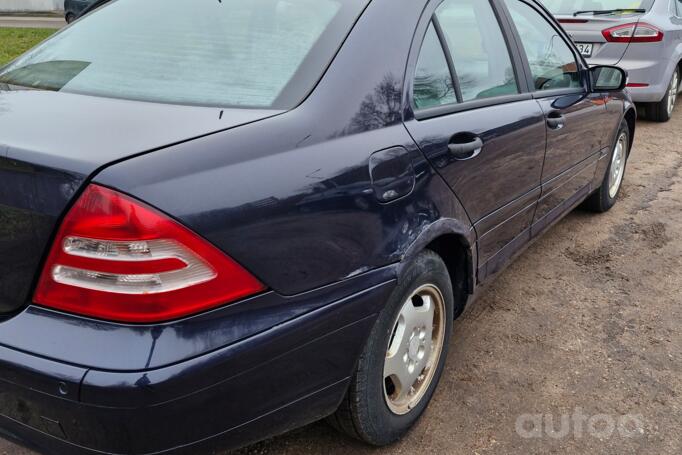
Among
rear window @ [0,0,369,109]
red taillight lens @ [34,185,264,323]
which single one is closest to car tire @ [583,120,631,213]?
rear window @ [0,0,369,109]

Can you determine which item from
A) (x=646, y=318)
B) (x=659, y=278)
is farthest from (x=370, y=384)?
(x=659, y=278)

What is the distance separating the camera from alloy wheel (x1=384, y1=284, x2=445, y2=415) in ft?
7.02

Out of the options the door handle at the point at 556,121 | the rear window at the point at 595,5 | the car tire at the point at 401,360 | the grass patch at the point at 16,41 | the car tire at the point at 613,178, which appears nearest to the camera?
the car tire at the point at 401,360

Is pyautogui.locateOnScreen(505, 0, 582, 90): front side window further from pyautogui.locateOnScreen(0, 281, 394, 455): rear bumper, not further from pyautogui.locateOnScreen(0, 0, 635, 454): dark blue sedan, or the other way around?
pyautogui.locateOnScreen(0, 281, 394, 455): rear bumper

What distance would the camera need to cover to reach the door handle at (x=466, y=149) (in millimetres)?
2230

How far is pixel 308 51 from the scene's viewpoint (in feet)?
6.31

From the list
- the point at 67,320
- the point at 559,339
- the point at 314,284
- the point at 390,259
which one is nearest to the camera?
the point at 67,320

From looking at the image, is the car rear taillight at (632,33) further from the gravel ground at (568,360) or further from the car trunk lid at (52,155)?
the car trunk lid at (52,155)

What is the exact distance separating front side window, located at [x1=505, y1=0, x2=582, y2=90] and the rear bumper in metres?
1.89

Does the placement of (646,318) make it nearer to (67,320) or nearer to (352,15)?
(352,15)

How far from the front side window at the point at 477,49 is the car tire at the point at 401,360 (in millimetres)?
790

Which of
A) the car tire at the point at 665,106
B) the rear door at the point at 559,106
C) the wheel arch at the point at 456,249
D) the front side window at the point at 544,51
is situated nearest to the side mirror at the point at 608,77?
the rear door at the point at 559,106

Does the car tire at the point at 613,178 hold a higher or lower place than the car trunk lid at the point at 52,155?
lower

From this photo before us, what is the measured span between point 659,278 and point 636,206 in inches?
50.9
